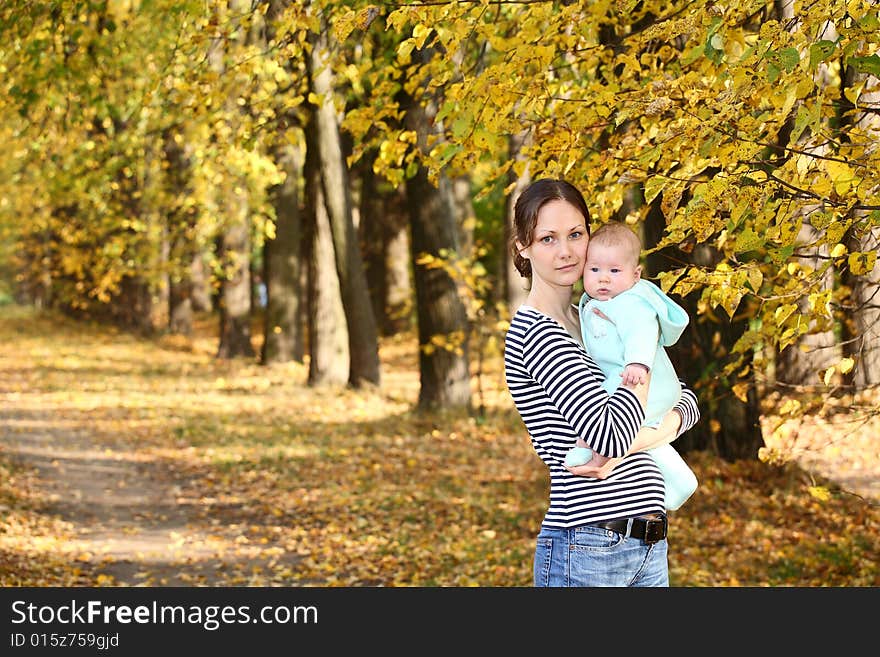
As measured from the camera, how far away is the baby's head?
3.28 metres

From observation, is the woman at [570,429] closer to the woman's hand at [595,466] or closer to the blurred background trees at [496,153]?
the woman's hand at [595,466]

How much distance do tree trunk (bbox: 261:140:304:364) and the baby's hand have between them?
19080mm

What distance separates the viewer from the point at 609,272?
3.29 metres

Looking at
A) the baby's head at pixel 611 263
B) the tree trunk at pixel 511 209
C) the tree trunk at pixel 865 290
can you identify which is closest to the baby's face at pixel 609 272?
the baby's head at pixel 611 263

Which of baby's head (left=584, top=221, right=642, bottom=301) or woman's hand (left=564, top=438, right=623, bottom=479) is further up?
baby's head (left=584, top=221, right=642, bottom=301)

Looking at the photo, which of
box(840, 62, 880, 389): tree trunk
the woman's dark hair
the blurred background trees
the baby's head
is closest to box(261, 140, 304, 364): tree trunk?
the blurred background trees

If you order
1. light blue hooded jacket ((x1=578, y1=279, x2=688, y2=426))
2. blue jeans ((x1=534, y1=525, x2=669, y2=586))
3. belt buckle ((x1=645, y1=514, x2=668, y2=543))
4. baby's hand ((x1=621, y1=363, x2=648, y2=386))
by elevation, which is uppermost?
light blue hooded jacket ((x1=578, y1=279, x2=688, y2=426))

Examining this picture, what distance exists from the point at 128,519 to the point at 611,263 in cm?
838

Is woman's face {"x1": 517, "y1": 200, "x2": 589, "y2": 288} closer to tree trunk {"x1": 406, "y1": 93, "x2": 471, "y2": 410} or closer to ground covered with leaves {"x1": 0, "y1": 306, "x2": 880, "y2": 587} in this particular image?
ground covered with leaves {"x1": 0, "y1": 306, "x2": 880, "y2": 587}

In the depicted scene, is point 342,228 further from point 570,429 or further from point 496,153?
point 570,429

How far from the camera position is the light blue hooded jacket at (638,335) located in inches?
126

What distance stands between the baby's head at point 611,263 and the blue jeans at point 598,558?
2.15ft

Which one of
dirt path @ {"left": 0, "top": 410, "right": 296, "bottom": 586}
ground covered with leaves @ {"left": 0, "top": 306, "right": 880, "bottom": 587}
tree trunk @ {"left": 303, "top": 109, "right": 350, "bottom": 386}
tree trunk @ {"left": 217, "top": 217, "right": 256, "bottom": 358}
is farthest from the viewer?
tree trunk @ {"left": 217, "top": 217, "right": 256, "bottom": 358}

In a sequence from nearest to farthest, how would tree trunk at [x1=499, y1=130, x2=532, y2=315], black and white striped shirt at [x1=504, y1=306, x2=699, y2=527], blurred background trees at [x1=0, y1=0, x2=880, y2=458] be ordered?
black and white striped shirt at [x1=504, y1=306, x2=699, y2=527] < blurred background trees at [x1=0, y1=0, x2=880, y2=458] < tree trunk at [x1=499, y1=130, x2=532, y2=315]
